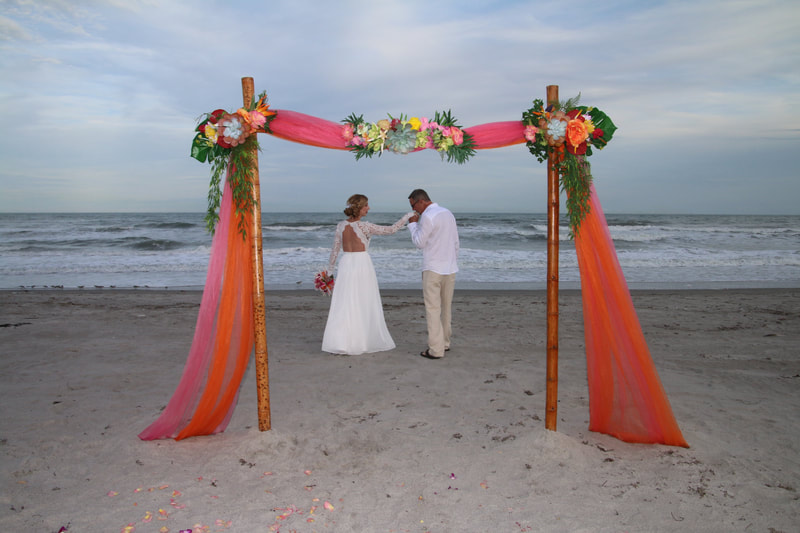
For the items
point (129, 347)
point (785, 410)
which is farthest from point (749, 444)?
point (129, 347)

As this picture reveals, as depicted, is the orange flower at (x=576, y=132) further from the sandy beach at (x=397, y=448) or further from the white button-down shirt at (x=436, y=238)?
the white button-down shirt at (x=436, y=238)

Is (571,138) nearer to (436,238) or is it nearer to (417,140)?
(417,140)

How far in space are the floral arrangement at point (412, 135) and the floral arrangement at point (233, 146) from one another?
59 centimetres

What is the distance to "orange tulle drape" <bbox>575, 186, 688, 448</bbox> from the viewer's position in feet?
11.6

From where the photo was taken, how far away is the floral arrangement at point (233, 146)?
3381 mm

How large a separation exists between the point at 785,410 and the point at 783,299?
7429mm

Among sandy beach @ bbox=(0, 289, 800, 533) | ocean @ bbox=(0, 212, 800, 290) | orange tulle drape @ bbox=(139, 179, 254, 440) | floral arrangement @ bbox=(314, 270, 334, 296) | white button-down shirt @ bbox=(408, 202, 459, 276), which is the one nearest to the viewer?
sandy beach @ bbox=(0, 289, 800, 533)

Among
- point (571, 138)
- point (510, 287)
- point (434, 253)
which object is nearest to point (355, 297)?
point (434, 253)

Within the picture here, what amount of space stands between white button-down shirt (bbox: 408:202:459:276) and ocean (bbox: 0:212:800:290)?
6.76 meters

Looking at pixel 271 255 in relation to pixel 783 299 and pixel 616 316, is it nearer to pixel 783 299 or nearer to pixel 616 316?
pixel 783 299

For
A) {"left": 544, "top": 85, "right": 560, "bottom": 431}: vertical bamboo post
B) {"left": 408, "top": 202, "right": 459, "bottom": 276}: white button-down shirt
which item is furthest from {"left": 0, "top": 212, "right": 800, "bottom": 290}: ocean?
{"left": 544, "top": 85, "right": 560, "bottom": 431}: vertical bamboo post

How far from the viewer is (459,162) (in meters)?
3.55

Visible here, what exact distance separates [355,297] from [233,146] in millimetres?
3245

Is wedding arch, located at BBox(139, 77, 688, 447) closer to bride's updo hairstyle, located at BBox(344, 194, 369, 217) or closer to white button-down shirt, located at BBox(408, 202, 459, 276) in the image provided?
white button-down shirt, located at BBox(408, 202, 459, 276)
